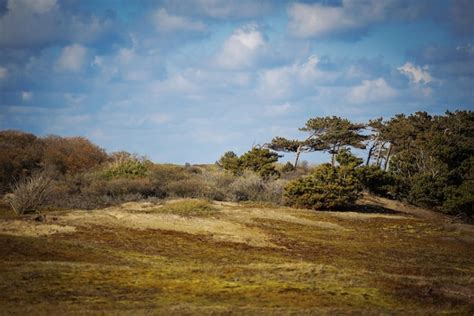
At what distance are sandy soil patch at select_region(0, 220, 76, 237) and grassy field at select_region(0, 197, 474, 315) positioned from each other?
3 cm

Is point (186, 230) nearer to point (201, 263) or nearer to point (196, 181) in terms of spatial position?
point (201, 263)

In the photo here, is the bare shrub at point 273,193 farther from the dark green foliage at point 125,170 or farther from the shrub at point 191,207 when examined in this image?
the dark green foliage at point 125,170

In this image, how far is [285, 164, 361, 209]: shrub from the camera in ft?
105

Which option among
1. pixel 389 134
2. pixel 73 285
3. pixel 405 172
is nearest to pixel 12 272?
pixel 73 285

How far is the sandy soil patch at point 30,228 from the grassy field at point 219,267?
0.03 m

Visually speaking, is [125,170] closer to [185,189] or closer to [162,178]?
[162,178]

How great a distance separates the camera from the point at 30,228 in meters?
16.1

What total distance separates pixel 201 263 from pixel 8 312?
5988 millimetres

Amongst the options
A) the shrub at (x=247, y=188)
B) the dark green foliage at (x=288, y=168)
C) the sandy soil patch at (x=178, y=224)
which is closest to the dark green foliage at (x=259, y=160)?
the dark green foliage at (x=288, y=168)

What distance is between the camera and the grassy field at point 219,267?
9.20 m

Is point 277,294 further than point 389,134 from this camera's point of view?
No

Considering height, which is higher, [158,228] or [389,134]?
[389,134]

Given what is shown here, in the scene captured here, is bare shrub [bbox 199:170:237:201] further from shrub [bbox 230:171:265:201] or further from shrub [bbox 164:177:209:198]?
shrub [bbox 230:171:265:201]

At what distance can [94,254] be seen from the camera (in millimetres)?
13344
